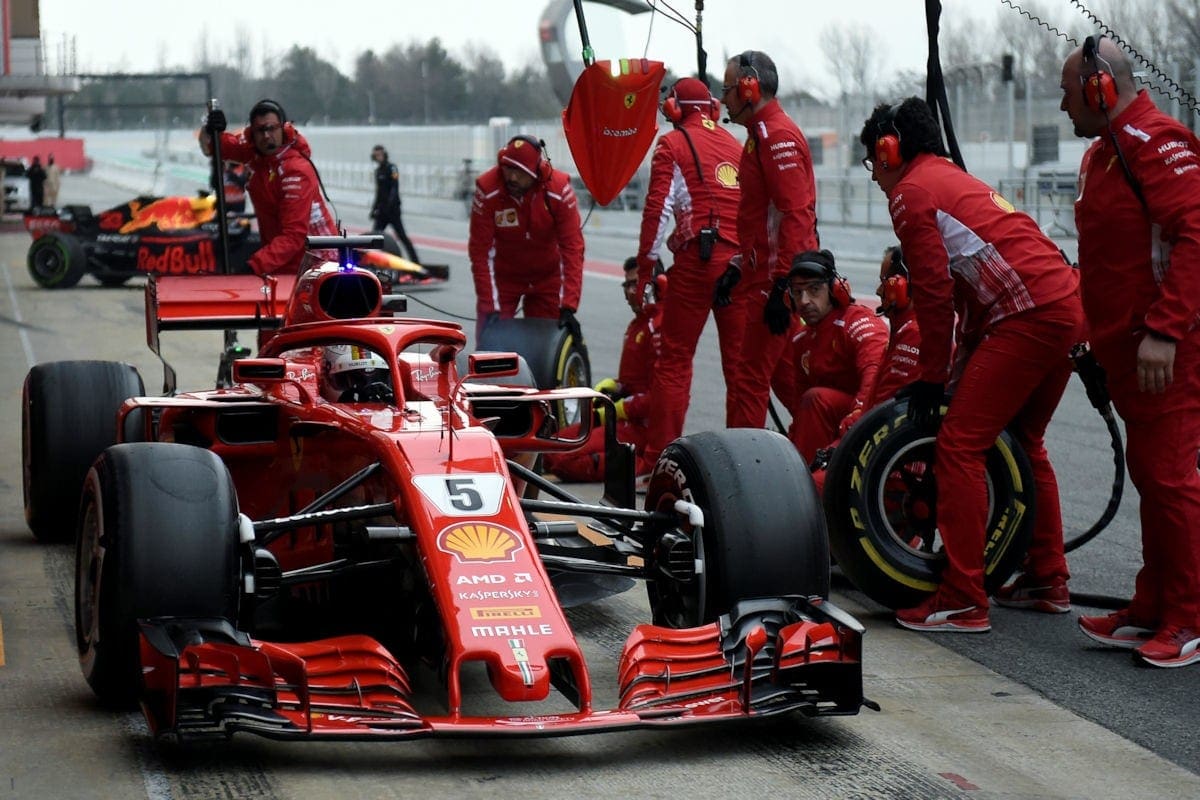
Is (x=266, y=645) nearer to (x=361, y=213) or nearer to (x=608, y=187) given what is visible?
(x=608, y=187)

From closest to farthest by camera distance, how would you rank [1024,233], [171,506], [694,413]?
1. [171,506]
2. [1024,233]
3. [694,413]

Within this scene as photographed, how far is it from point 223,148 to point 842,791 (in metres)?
7.05

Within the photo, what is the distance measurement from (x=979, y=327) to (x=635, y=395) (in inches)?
135

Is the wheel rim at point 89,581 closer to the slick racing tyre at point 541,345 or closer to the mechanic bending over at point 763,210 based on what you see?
the mechanic bending over at point 763,210

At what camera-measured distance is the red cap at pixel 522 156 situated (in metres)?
10.1

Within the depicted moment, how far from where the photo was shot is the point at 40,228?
22375 millimetres

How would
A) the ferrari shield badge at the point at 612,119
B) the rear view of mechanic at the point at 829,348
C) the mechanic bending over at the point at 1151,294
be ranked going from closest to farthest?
the mechanic bending over at the point at 1151,294 → the ferrari shield badge at the point at 612,119 → the rear view of mechanic at the point at 829,348

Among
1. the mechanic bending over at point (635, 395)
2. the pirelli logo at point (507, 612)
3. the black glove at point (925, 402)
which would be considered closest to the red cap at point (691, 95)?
the mechanic bending over at point (635, 395)

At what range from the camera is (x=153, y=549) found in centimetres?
470

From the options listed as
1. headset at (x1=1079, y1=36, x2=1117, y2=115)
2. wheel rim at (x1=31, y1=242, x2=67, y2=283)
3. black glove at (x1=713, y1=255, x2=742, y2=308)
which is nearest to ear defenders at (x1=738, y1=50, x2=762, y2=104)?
black glove at (x1=713, y1=255, x2=742, y2=308)

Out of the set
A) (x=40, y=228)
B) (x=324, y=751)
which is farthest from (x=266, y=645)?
(x=40, y=228)

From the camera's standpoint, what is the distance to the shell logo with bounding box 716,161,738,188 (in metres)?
9.13

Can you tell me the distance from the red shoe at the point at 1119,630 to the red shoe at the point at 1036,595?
0.45 metres

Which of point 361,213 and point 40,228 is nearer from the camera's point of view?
point 40,228
